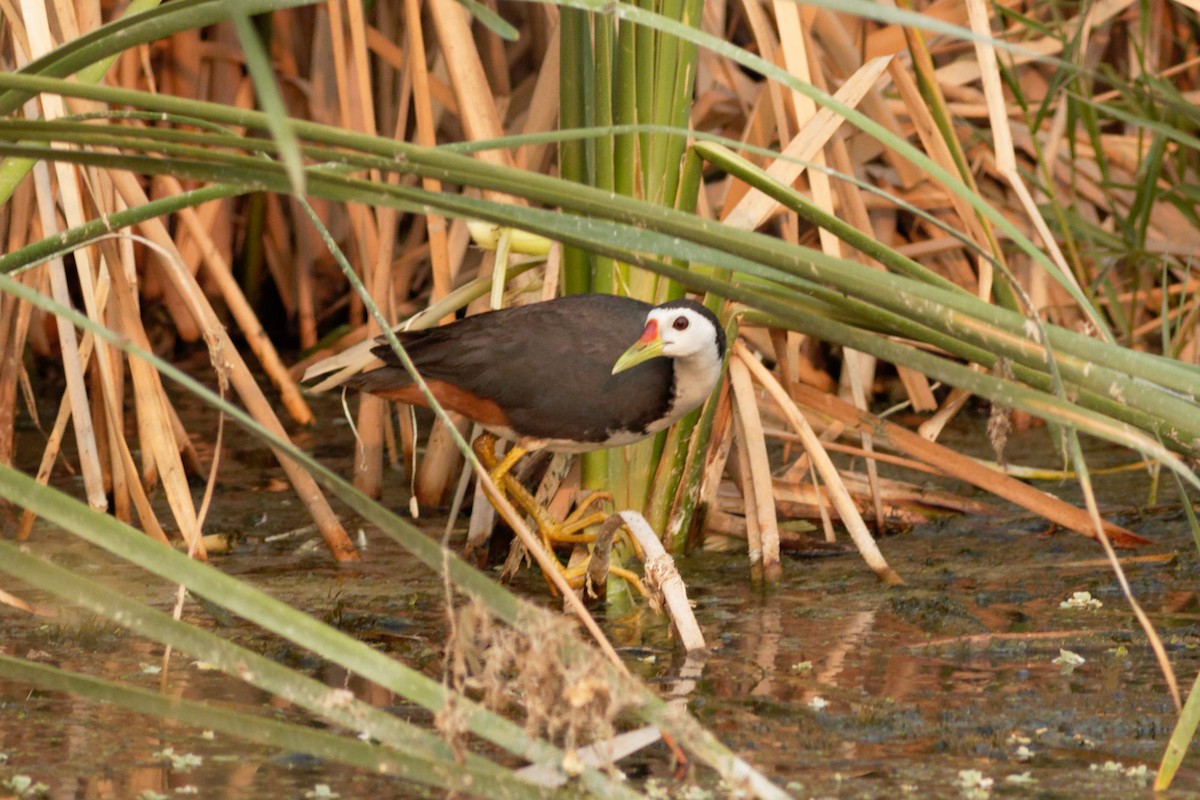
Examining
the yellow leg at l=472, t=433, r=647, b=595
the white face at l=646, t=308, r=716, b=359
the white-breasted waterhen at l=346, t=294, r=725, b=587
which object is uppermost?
the white face at l=646, t=308, r=716, b=359

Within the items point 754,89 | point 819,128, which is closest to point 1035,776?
point 819,128

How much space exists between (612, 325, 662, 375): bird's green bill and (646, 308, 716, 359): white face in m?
0.01

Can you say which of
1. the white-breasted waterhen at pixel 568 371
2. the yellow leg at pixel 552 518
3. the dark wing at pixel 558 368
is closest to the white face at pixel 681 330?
the white-breasted waterhen at pixel 568 371

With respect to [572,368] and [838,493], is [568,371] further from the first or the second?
[838,493]

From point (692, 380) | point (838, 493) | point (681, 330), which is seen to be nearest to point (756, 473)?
point (838, 493)

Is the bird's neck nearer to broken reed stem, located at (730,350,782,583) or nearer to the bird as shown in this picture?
the bird

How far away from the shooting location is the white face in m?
2.97

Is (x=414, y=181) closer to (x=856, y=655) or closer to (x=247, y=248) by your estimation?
(x=247, y=248)

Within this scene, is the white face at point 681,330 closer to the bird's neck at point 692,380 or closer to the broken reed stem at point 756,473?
the bird's neck at point 692,380

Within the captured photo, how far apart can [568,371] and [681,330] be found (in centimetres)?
33

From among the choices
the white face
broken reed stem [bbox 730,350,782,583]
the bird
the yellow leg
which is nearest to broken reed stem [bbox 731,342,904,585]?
broken reed stem [bbox 730,350,782,583]

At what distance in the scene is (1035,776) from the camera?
6.98 ft

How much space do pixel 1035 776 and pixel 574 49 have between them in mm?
1727

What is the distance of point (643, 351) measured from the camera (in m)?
2.98
